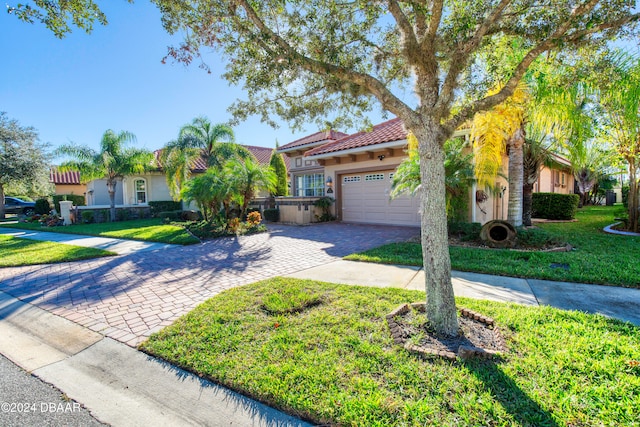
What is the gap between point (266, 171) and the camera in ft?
40.9

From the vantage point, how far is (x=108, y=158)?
57.0 ft

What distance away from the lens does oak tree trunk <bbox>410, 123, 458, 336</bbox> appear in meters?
3.29

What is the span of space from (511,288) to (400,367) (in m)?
3.31

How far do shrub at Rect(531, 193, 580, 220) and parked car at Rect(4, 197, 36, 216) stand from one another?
36.6 metres

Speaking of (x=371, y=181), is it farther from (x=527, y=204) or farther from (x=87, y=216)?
(x=87, y=216)

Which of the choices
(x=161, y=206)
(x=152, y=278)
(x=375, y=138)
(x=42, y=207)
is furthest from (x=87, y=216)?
(x=375, y=138)

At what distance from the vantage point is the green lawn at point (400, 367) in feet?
7.33

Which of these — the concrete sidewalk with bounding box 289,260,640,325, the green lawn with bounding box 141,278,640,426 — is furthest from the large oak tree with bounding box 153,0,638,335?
the concrete sidewalk with bounding box 289,260,640,325

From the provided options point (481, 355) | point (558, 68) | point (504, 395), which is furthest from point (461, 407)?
point (558, 68)

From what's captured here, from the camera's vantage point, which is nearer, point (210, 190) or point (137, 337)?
point (137, 337)

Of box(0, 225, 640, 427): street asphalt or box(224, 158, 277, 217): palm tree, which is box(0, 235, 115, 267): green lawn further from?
box(224, 158, 277, 217): palm tree

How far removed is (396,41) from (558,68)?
271cm

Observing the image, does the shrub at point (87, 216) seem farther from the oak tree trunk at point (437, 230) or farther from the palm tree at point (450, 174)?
the oak tree trunk at point (437, 230)

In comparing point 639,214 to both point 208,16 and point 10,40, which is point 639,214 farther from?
point 10,40
